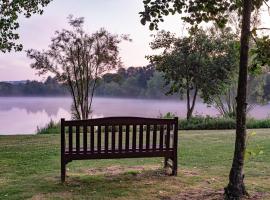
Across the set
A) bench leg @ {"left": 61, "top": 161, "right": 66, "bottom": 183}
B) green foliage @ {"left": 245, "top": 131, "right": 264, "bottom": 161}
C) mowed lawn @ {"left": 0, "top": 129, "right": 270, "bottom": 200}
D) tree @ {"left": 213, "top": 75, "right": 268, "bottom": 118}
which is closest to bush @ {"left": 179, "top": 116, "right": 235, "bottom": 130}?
green foliage @ {"left": 245, "top": 131, "right": 264, "bottom": 161}

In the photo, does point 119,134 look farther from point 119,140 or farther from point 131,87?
point 131,87

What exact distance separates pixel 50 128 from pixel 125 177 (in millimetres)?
13984

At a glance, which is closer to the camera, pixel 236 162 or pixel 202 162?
pixel 236 162

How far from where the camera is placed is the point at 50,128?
2150cm

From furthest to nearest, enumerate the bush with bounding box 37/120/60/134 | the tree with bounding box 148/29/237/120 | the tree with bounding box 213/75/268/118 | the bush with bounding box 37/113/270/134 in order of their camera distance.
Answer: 1. the tree with bounding box 213/75/268/118
2. the tree with bounding box 148/29/237/120
3. the bush with bounding box 37/113/270/134
4. the bush with bounding box 37/120/60/134

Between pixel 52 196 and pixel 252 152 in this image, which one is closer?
pixel 252 152

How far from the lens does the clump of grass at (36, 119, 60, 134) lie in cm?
2027

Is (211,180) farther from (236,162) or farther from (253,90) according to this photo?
(253,90)

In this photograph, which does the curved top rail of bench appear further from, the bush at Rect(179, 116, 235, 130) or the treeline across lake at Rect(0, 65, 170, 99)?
the treeline across lake at Rect(0, 65, 170, 99)

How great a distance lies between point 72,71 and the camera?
25375 mm

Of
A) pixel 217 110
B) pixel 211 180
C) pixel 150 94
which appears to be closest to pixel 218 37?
pixel 217 110

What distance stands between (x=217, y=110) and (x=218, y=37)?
585 cm

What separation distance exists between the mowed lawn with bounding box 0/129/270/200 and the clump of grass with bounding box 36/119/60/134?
26.9 ft

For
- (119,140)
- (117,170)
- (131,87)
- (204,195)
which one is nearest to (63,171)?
(119,140)
